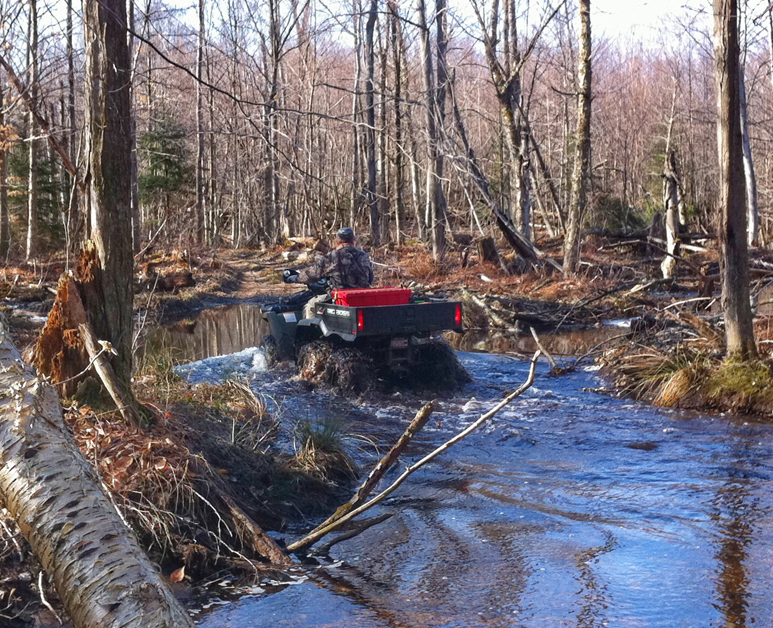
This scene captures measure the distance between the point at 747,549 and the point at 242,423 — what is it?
4.31 meters

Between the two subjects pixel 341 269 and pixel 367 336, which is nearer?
pixel 367 336

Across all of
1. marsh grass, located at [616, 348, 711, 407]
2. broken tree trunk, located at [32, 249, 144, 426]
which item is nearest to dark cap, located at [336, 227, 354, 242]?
marsh grass, located at [616, 348, 711, 407]

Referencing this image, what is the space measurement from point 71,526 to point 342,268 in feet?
27.1

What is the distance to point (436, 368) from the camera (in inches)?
427

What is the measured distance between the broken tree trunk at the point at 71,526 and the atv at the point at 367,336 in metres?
6.40

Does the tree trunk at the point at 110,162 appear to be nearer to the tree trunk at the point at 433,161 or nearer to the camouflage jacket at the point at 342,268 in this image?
the camouflage jacket at the point at 342,268

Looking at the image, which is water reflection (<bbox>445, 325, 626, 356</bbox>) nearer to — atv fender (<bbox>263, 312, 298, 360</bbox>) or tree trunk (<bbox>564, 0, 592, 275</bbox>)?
atv fender (<bbox>263, 312, 298, 360</bbox>)

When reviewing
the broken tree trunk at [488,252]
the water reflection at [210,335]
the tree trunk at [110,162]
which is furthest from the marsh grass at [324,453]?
the broken tree trunk at [488,252]

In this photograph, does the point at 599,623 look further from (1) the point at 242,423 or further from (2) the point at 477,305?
(2) the point at 477,305

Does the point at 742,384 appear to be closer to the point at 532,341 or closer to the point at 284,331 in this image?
the point at 532,341

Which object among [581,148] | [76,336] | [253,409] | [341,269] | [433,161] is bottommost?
[253,409]

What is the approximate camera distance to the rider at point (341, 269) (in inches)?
428

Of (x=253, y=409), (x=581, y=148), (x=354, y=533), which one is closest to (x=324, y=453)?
(x=253, y=409)

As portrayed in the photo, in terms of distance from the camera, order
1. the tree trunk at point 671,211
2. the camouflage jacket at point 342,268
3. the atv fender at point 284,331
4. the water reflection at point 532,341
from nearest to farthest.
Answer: the camouflage jacket at point 342,268 < the atv fender at point 284,331 < the water reflection at point 532,341 < the tree trunk at point 671,211
